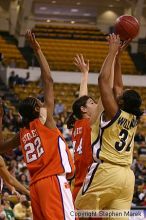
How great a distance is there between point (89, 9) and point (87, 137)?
26.0 m

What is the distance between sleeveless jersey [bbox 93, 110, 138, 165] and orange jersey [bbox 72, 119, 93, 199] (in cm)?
62

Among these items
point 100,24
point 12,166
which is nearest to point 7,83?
point 100,24

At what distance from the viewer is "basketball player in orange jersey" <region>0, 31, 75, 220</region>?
530 cm

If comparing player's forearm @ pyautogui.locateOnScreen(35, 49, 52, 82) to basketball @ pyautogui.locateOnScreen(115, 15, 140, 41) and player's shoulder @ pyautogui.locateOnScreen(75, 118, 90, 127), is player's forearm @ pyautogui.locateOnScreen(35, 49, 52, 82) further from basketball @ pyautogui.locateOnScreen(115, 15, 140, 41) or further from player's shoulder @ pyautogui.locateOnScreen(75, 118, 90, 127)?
player's shoulder @ pyautogui.locateOnScreen(75, 118, 90, 127)

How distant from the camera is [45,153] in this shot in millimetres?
5402

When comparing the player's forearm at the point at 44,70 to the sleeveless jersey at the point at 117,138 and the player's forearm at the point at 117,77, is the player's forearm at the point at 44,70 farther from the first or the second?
the player's forearm at the point at 117,77

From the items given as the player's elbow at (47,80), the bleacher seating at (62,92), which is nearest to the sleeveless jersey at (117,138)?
the player's elbow at (47,80)

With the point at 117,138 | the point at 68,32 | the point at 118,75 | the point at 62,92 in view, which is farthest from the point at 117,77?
the point at 68,32

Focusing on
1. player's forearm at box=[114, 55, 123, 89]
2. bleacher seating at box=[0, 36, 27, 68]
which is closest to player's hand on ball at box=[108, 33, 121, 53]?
player's forearm at box=[114, 55, 123, 89]

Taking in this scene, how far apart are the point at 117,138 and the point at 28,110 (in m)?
0.76

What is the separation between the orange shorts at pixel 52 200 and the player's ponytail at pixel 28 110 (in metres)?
0.52

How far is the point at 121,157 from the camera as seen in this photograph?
5.47m

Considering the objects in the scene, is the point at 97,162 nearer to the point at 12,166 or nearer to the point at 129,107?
the point at 129,107

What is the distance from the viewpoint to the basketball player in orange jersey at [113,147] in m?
5.38
